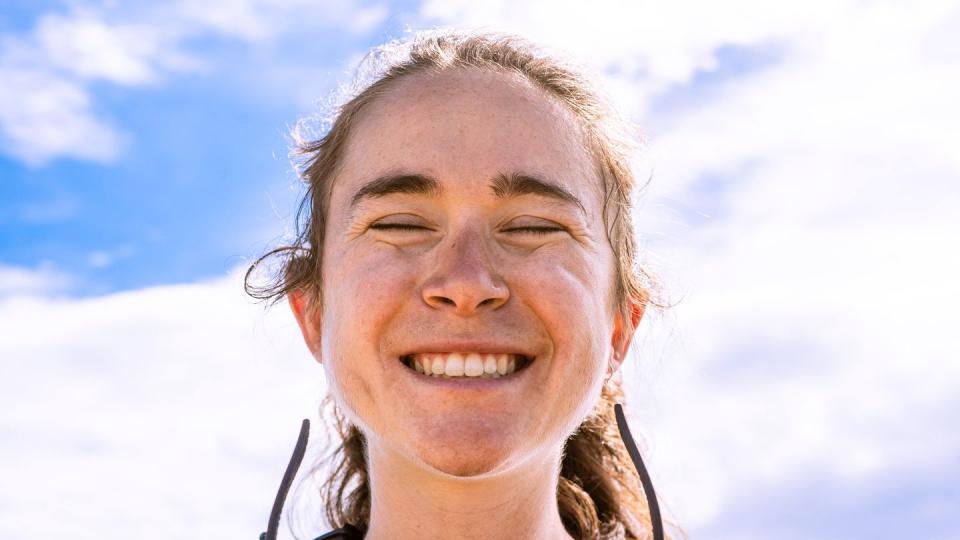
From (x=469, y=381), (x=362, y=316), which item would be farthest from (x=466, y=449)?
(x=362, y=316)

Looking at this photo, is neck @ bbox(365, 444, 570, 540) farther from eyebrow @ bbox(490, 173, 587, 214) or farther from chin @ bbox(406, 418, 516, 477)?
eyebrow @ bbox(490, 173, 587, 214)

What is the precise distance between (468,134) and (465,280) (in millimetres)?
556

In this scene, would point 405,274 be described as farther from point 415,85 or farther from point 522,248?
point 415,85

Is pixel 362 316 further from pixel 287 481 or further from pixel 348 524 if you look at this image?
pixel 348 524

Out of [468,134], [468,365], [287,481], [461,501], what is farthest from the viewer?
[287,481]

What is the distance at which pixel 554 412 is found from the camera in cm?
344

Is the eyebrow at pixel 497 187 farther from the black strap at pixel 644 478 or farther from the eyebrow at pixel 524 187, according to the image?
the black strap at pixel 644 478

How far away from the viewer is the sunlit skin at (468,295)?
3350mm

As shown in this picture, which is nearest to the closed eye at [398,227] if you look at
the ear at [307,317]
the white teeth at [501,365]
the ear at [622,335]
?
the white teeth at [501,365]

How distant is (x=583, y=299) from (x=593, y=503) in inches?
65.5

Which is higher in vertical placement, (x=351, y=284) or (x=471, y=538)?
(x=351, y=284)

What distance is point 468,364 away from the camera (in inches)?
133

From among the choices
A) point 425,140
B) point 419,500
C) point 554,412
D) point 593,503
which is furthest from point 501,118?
point 593,503

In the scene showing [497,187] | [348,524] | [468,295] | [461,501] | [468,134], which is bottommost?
A: [461,501]
